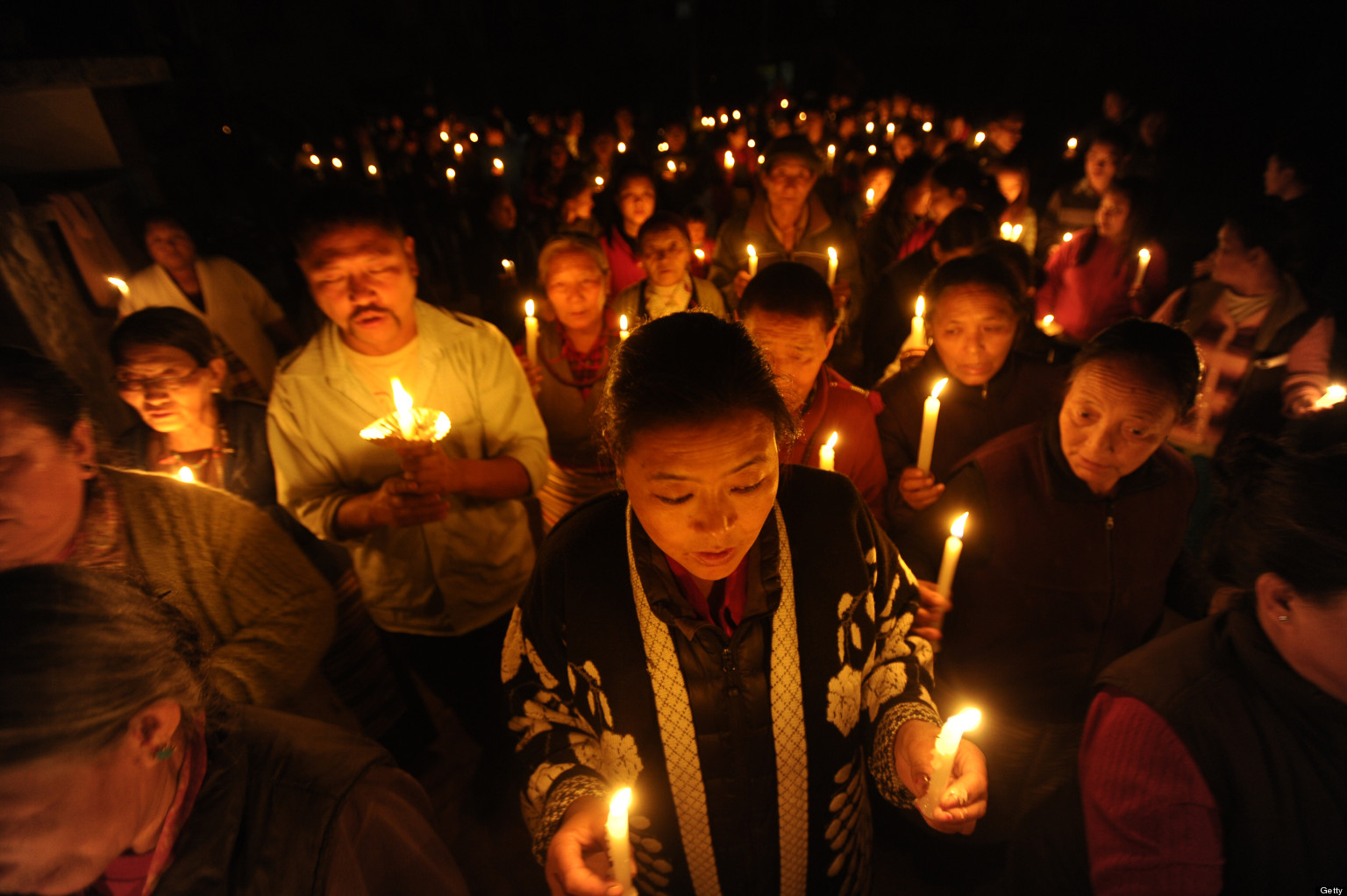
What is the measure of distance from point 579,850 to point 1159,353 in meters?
2.15

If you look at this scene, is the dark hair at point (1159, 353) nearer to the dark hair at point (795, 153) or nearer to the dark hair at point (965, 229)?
the dark hair at point (965, 229)

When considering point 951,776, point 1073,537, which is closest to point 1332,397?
point 1073,537

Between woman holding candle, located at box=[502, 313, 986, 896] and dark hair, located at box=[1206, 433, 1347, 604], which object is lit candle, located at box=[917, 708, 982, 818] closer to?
woman holding candle, located at box=[502, 313, 986, 896]

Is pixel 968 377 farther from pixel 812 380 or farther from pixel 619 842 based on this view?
pixel 619 842

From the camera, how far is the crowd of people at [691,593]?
46.3 inches

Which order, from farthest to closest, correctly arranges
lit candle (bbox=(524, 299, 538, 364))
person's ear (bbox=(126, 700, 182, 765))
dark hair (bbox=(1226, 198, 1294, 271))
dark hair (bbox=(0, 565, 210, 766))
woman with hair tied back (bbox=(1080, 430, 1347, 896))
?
lit candle (bbox=(524, 299, 538, 364)) → dark hair (bbox=(1226, 198, 1294, 271)) → woman with hair tied back (bbox=(1080, 430, 1347, 896)) → person's ear (bbox=(126, 700, 182, 765)) → dark hair (bbox=(0, 565, 210, 766))

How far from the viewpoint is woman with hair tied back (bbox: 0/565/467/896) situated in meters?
0.86

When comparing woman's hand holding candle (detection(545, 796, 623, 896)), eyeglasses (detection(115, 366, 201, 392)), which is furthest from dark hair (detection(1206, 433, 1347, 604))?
eyeglasses (detection(115, 366, 201, 392))

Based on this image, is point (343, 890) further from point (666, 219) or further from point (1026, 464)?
point (666, 219)

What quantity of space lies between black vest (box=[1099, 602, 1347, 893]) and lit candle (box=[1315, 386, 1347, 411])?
1704mm

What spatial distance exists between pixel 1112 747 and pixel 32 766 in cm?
202

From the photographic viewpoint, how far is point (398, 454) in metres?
2.03

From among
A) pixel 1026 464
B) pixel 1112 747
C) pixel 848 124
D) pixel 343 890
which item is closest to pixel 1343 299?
pixel 1026 464

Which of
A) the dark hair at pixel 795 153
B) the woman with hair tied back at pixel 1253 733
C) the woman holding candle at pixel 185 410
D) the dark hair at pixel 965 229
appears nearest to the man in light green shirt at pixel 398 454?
the woman holding candle at pixel 185 410
